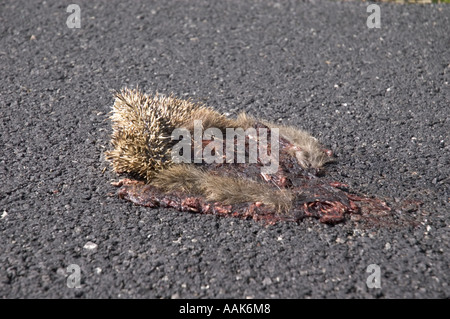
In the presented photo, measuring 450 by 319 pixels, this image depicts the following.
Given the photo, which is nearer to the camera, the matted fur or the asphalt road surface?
the asphalt road surface

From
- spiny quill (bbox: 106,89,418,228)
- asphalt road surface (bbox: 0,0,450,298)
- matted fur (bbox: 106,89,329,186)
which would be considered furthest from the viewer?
matted fur (bbox: 106,89,329,186)

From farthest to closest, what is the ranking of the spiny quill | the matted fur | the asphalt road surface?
the matted fur, the spiny quill, the asphalt road surface

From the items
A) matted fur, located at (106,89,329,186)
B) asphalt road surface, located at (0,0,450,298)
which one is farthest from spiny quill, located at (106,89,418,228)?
asphalt road surface, located at (0,0,450,298)

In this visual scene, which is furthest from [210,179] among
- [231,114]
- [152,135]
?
[231,114]

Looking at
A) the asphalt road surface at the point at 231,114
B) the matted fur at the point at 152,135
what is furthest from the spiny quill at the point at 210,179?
the asphalt road surface at the point at 231,114

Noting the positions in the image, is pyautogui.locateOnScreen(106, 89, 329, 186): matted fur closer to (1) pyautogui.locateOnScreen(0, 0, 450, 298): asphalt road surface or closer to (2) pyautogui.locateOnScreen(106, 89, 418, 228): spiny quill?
(2) pyautogui.locateOnScreen(106, 89, 418, 228): spiny quill
